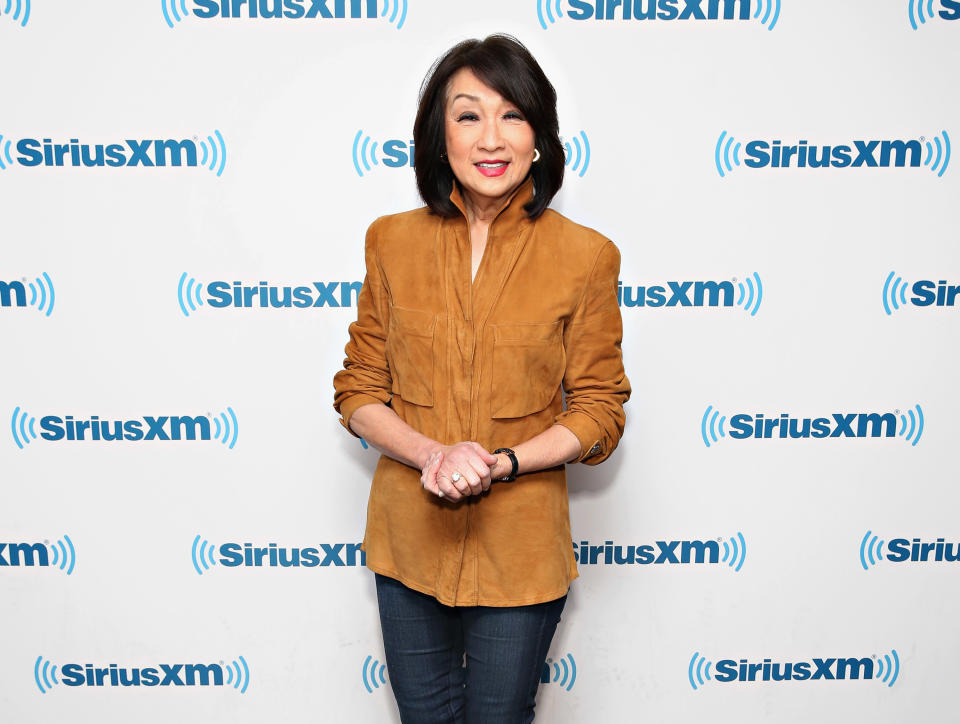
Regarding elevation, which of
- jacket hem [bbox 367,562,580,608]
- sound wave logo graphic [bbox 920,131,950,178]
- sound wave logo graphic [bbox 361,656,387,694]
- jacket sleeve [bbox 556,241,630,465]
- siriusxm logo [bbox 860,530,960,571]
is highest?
sound wave logo graphic [bbox 920,131,950,178]

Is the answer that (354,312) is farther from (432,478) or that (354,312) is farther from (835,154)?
(835,154)

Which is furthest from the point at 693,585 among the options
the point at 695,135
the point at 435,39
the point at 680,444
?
the point at 435,39

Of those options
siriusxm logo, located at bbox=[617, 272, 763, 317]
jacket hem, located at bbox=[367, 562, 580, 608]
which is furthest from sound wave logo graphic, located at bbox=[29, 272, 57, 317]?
siriusxm logo, located at bbox=[617, 272, 763, 317]

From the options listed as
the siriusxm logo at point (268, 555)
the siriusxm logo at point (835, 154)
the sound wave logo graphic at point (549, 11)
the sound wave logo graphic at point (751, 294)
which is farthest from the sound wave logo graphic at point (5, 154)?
the sound wave logo graphic at point (751, 294)

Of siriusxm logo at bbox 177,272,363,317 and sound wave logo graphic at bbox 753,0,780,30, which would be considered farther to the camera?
siriusxm logo at bbox 177,272,363,317

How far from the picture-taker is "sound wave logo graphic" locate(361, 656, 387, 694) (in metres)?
2.16

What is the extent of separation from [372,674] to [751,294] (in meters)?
1.37

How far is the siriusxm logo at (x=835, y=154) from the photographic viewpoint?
6.13ft

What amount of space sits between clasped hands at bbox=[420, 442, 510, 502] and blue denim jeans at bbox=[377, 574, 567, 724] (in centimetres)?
30

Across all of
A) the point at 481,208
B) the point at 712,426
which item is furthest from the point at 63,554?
the point at 712,426

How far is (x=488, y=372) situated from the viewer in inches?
57.6

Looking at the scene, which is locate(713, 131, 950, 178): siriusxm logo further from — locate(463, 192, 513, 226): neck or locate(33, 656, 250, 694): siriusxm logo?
locate(33, 656, 250, 694): siriusxm logo

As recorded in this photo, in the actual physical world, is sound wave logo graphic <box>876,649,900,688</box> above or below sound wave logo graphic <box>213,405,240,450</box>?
below

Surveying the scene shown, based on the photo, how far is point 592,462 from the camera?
158cm
